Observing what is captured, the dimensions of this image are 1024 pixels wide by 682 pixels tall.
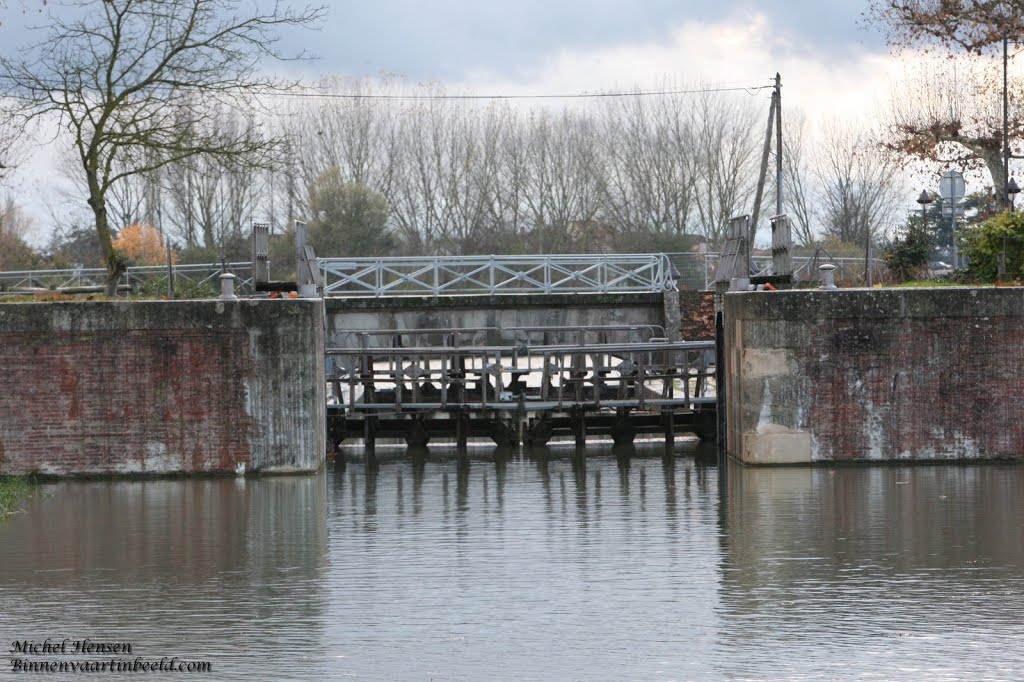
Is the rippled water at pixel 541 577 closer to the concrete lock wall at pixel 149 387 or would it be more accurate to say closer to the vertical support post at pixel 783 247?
the concrete lock wall at pixel 149 387

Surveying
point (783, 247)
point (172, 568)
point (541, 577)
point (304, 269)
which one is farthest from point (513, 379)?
point (541, 577)

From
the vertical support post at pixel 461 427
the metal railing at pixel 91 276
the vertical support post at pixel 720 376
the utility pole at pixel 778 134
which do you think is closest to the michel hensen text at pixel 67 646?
the vertical support post at pixel 461 427

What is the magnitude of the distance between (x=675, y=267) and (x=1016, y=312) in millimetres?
20002

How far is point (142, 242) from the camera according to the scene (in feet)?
182

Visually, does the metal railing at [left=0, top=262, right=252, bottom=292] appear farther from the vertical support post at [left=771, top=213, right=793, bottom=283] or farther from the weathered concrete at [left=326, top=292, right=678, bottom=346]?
the vertical support post at [left=771, top=213, right=793, bottom=283]

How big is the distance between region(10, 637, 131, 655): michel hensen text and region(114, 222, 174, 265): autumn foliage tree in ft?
143

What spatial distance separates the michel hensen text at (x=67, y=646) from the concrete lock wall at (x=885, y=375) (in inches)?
418

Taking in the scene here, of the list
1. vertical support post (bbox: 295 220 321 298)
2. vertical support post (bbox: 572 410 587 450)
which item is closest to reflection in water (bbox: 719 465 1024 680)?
vertical support post (bbox: 572 410 587 450)

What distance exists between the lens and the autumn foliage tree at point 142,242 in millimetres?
52919

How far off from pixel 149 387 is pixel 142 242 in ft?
131

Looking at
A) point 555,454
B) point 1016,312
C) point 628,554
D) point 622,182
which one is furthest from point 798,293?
point 622,182

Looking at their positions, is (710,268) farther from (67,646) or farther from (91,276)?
(67,646)

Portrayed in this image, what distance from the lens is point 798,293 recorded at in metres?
17.4

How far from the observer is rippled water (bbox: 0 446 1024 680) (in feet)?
27.5
